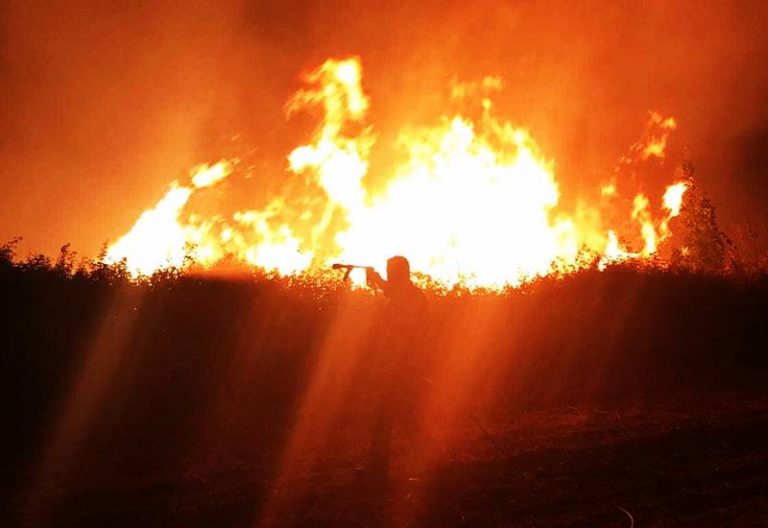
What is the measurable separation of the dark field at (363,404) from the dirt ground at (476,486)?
0.09 feet

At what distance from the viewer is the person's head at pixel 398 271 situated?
6.28 metres

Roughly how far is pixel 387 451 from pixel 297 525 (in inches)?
68.8

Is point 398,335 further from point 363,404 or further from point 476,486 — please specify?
point 363,404

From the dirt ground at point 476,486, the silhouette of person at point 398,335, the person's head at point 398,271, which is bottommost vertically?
the dirt ground at point 476,486

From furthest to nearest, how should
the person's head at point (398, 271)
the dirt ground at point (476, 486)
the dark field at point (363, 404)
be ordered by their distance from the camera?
1. the person's head at point (398, 271)
2. the dark field at point (363, 404)
3. the dirt ground at point (476, 486)

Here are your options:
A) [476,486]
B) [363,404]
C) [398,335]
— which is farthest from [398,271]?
[363,404]

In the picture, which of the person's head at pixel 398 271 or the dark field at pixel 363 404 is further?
the person's head at pixel 398 271

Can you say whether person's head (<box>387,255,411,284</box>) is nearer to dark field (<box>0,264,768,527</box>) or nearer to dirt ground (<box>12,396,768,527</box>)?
dark field (<box>0,264,768,527</box>)

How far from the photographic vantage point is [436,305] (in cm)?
1261

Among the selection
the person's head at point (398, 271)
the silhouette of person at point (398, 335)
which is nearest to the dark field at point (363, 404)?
the silhouette of person at point (398, 335)

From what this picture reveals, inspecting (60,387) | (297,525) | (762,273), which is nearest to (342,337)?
(60,387)

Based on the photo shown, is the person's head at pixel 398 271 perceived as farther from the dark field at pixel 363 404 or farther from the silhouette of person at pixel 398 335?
the dark field at pixel 363 404

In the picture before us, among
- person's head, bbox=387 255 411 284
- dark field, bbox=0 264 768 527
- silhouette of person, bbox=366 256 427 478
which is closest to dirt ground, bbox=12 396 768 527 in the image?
dark field, bbox=0 264 768 527

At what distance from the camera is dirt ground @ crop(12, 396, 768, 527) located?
4047 millimetres
